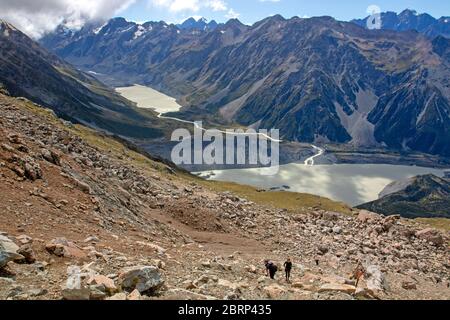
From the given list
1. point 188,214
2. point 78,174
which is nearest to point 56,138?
point 78,174

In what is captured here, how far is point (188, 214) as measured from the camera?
173 ft

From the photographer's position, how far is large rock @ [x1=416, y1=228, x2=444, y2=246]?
208 feet

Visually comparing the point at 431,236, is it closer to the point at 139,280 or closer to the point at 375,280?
the point at 375,280

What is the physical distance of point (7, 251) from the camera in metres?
22.1

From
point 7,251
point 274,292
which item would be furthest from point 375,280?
point 7,251

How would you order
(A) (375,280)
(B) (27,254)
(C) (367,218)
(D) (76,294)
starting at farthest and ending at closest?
(C) (367,218) → (A) (375,280) → (B) (27,254) → (D) (76,294)

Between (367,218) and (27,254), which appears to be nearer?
(27,254)

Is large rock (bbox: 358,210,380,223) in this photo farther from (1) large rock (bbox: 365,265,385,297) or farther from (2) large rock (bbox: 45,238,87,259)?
(2) large rock (bbox: 45,238,87,259)

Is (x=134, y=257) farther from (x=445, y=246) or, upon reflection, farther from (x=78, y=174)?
(x=445, y=246)

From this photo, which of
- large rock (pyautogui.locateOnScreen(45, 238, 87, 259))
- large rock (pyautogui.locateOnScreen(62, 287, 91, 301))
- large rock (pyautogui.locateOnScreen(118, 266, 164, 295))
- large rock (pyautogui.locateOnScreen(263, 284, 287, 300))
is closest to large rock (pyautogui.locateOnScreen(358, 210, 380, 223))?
large rock (pyautogui.locateOnScreen(263, 284, 287, 300))

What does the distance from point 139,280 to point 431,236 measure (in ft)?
171

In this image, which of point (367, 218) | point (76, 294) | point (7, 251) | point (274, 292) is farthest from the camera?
point (367, 218)

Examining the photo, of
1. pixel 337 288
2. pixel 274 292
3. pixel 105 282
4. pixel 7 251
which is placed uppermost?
pixel 7 251
